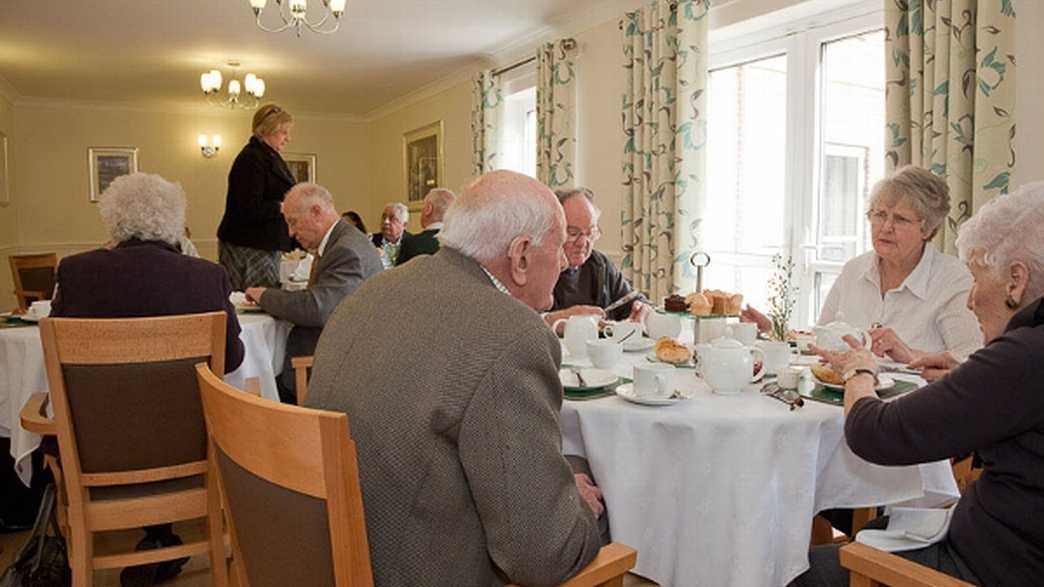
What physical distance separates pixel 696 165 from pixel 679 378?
9.49ft

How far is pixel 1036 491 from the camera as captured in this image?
3.86ft

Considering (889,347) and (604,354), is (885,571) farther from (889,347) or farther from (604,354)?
(889,347)

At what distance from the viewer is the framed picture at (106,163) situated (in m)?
9.38

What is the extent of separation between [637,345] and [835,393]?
66 cm

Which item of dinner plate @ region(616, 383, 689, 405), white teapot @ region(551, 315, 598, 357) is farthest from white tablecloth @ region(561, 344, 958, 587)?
white teapot @ region(551, 315, 598, 357)

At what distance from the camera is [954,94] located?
2947 millimetres

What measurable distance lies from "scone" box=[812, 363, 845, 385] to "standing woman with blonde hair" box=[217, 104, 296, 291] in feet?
11.4

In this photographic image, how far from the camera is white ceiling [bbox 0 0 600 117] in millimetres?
5383

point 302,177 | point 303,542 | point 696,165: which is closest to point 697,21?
point 696,165

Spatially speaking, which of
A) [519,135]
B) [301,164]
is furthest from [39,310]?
[301,164]

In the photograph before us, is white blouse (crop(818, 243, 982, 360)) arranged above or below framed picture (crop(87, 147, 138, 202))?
below

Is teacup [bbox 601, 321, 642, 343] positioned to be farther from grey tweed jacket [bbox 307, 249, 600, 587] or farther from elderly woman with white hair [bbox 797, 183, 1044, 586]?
grey tweed jacket [bbox 307, 249, 600, 587]

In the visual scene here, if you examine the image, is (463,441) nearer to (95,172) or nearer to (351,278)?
(351,278)

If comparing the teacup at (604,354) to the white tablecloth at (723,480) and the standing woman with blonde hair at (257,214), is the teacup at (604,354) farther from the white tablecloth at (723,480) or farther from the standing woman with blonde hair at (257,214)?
the standing woman with blonde hair at (257,214)
